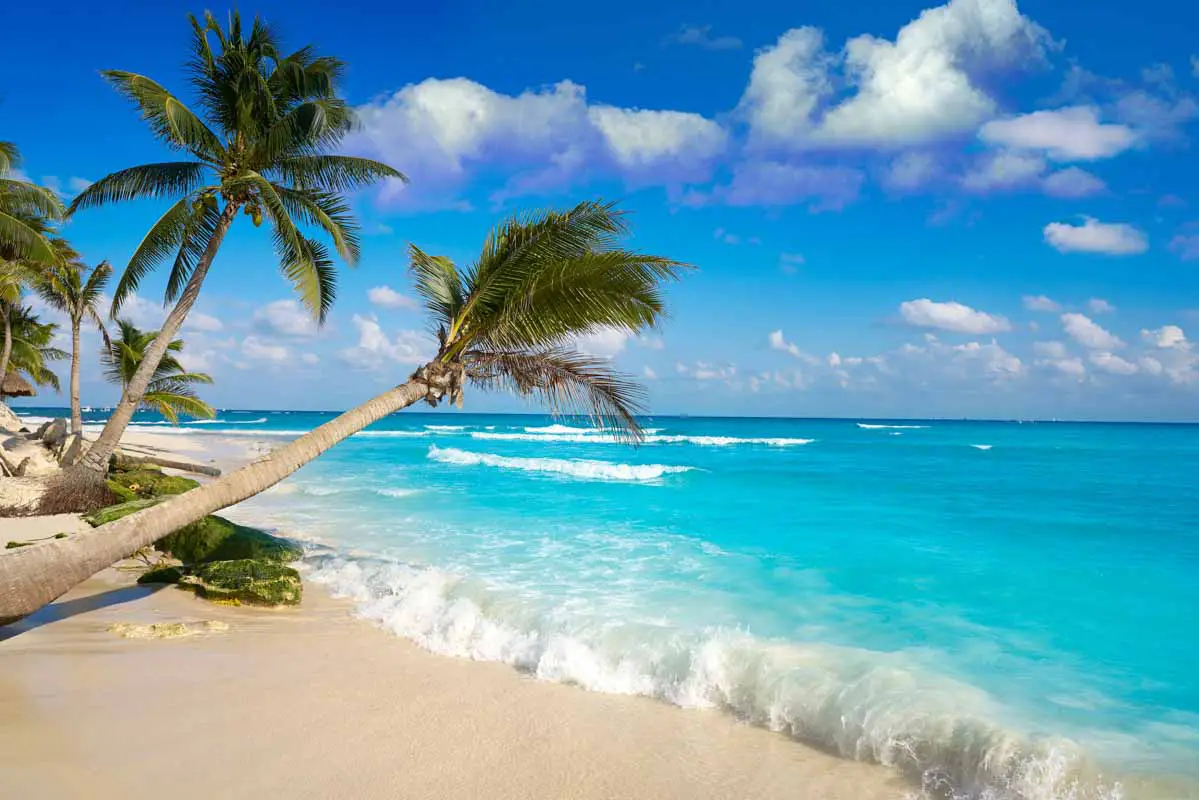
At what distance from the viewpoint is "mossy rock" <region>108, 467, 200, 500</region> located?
550 inches

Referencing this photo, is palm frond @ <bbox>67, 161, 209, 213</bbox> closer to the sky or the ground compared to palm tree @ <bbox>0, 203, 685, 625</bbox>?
closer to the sky

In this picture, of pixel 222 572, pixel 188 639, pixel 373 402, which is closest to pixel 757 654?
pixel 373 402

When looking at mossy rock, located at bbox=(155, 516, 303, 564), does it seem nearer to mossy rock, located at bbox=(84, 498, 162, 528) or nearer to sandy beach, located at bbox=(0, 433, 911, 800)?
mossy rock, located at bbox=(84, 498, 162, 528)

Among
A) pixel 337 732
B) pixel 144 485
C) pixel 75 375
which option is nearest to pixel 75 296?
pixel 75 375

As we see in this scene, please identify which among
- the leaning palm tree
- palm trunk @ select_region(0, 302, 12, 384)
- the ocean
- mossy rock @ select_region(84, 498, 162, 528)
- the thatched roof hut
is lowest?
the ocean

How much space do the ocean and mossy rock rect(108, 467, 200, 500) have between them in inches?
57.2

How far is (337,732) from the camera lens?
16.0 feet

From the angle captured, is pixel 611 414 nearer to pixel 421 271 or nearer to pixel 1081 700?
pixel 421 271

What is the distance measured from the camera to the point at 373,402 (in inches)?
311

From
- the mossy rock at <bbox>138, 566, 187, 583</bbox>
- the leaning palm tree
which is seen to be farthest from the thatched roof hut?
the mossy rock at <bbox>138, 566, 187, 583</bbox>

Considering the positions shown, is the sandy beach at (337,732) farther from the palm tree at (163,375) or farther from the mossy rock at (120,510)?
the palm tree at (163,375)

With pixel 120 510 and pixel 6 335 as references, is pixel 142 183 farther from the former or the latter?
pixel 6 335

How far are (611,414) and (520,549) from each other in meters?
4.99

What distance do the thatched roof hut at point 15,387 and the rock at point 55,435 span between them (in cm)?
1274
